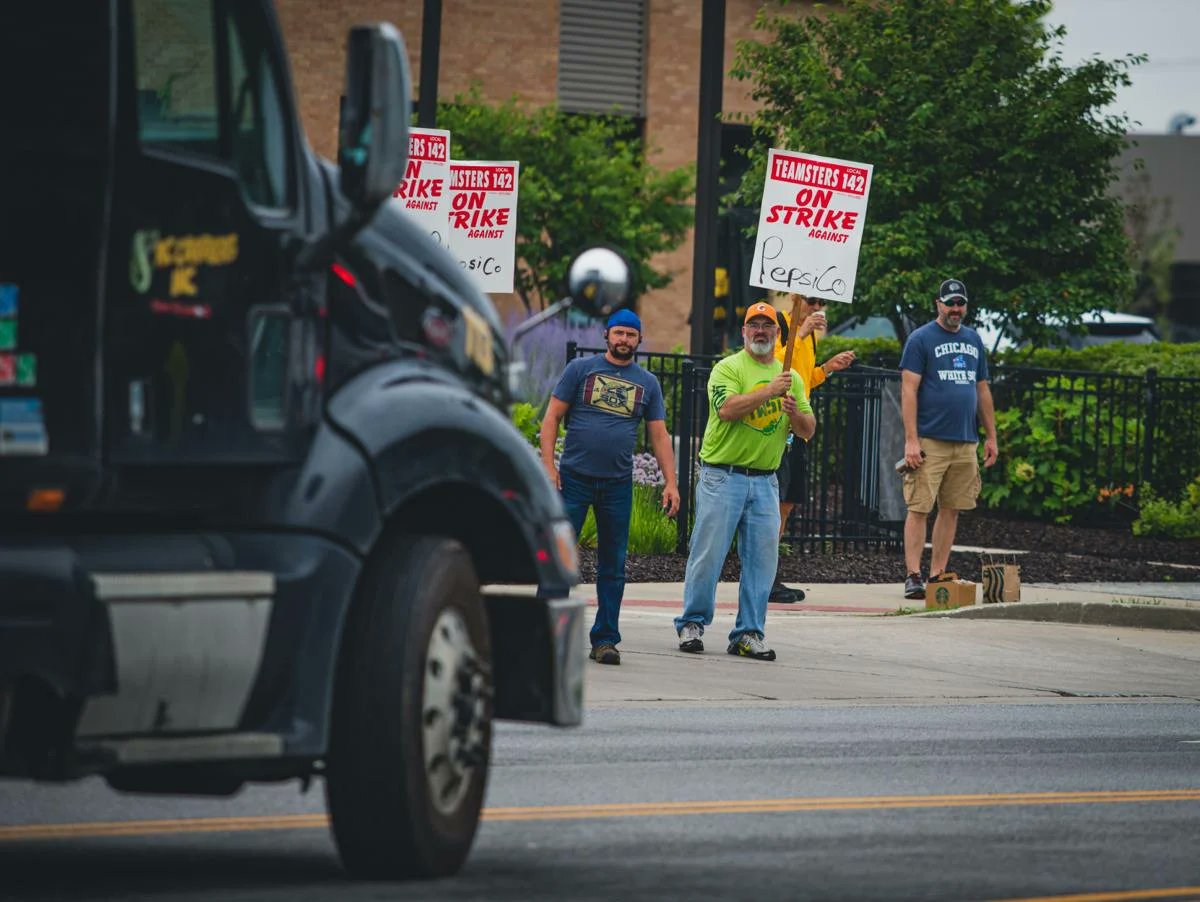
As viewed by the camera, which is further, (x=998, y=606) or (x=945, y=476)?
(x=945, y=476)

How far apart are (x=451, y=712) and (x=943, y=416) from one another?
33.6 ft

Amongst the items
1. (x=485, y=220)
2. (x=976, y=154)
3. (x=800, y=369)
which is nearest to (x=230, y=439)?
(x=800, y=369)

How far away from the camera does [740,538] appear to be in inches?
518

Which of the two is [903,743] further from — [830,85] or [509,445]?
[830,85]

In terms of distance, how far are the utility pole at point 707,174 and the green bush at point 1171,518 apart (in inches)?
181

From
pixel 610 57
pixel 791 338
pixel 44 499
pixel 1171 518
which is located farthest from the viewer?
pixel 610 57

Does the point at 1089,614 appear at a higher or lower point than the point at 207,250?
lower

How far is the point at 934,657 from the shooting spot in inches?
553

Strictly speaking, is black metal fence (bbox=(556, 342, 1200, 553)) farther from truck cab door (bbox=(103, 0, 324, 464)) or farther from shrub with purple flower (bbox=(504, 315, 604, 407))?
truck cab door (bbox=(103, 0, 324, 464))

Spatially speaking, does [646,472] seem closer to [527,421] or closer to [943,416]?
[527,421]

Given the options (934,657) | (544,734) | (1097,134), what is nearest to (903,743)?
(544,734)

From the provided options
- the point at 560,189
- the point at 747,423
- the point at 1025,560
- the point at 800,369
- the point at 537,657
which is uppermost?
the point at 560,189

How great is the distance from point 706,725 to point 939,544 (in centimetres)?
571

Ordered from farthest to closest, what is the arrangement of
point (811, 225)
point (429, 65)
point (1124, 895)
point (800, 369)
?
point (429, 65), point (811, 225), point (800, 369), point (1124, 895)
